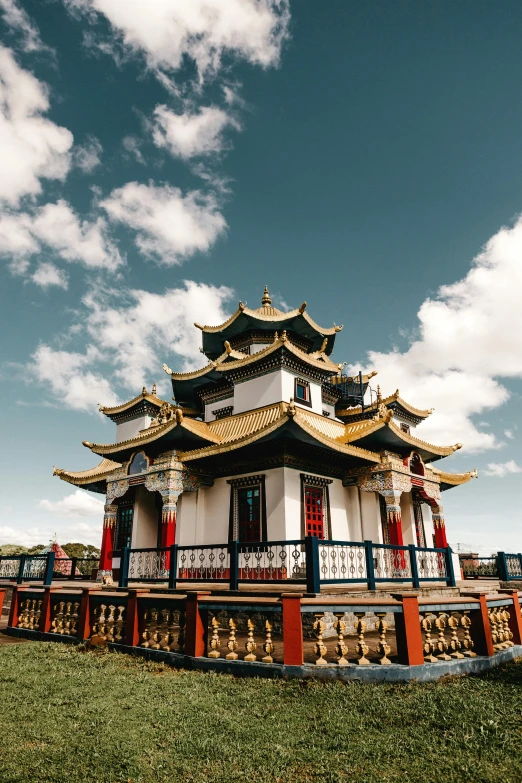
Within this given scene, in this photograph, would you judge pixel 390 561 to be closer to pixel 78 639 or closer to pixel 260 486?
pixel 260 486

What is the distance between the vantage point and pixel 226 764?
13.0 feet

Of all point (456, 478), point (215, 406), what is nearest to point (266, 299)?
point (215, 406)

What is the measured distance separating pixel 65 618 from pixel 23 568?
856 centimetres

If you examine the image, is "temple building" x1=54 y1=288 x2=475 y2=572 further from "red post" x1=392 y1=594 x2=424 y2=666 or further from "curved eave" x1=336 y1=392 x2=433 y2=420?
"red post" x1=392 y1=594 x2=424 y2=666

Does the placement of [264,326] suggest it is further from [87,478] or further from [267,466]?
[87,478]

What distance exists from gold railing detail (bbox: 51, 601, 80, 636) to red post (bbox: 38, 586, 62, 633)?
104 millimetres

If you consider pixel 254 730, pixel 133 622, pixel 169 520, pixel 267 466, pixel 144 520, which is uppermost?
pixel 267 466

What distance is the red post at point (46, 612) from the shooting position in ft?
32.6

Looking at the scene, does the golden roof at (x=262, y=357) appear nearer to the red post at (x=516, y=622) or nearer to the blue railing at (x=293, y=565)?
the blue railing at (x=293, y=565)

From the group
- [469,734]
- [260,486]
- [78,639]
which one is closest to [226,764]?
[469,734]

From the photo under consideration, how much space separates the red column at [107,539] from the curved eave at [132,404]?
6.78 m

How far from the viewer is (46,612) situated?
396 inches

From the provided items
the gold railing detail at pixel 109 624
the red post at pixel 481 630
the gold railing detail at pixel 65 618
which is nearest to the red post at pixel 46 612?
the gold railing detail at pixel 65 618

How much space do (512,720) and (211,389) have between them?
1622cm
